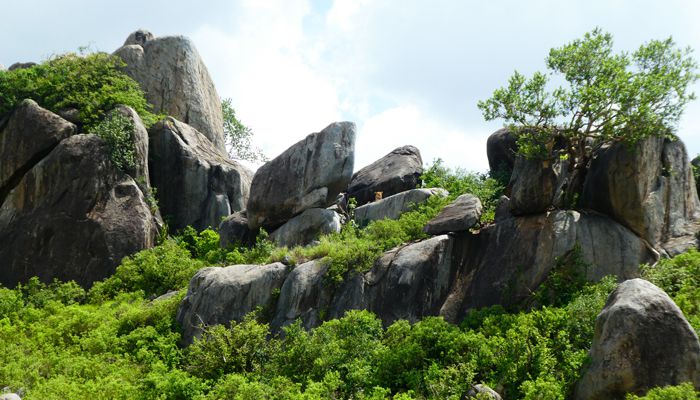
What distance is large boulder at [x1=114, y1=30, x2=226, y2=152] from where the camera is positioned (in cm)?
3625

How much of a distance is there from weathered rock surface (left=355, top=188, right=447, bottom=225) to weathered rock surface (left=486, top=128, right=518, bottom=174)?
371 centimetres

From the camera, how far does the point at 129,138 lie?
29656 millimetres

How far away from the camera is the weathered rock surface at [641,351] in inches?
535

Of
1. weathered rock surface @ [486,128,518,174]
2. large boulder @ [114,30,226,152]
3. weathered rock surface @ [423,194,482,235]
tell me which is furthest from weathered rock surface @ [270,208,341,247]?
large boulder @ [114,30,226,152]

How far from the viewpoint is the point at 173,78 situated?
36531 mm

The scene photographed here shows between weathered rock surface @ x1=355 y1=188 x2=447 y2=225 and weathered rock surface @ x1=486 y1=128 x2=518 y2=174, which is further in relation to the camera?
weathered rock surface @ x1=486 y1=128 x2=518 y2=174

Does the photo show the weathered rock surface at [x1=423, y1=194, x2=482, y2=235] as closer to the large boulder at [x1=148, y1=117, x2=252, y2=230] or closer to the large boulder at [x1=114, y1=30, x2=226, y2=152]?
the large boulder at [x1=148, y1=117, x2=252, y2=230]

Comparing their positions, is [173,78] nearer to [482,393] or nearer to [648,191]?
[648,191]

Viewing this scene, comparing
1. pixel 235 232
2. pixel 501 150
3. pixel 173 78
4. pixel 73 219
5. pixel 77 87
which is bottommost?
pixel 235 232

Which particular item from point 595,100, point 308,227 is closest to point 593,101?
point 595,100

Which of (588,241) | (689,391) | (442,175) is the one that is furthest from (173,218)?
(689,391)

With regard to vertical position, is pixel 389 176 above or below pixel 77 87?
below

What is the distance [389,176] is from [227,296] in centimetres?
1121

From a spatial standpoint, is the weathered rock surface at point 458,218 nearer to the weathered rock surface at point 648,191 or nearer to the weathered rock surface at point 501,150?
the weathered rock surface at point 648,191
